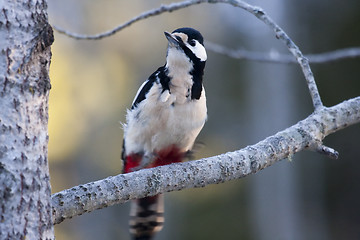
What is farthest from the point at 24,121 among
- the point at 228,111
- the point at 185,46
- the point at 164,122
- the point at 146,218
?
the point at 228,111

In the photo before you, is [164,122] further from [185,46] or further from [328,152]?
[328,152]

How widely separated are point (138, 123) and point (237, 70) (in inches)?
336

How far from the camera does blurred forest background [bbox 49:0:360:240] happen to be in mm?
8609

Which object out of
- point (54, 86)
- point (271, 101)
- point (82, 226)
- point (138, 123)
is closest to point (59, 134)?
point (54, 86)

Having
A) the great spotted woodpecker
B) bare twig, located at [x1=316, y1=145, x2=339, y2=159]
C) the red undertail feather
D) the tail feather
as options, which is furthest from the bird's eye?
bare twig, located at [x1=316, y1=145, x2=339, y2=159]

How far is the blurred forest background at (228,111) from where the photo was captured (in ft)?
28.2

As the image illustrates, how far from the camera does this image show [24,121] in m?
1.55

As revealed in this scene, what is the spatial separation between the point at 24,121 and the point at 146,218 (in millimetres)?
1300

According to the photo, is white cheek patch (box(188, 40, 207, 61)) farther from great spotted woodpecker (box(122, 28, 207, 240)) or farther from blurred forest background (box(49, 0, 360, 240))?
blurred forest background (box(49, 0, 360, 240))

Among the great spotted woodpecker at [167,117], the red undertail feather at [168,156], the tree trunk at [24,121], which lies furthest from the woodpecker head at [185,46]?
the tree trunk at [24,121]

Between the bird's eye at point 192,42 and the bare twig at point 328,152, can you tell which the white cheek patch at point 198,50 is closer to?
the bird's eye at point 192,42

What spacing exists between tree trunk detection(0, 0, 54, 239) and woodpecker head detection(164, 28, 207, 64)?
1217mm

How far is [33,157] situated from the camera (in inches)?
61.4

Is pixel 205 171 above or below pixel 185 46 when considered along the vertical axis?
below
